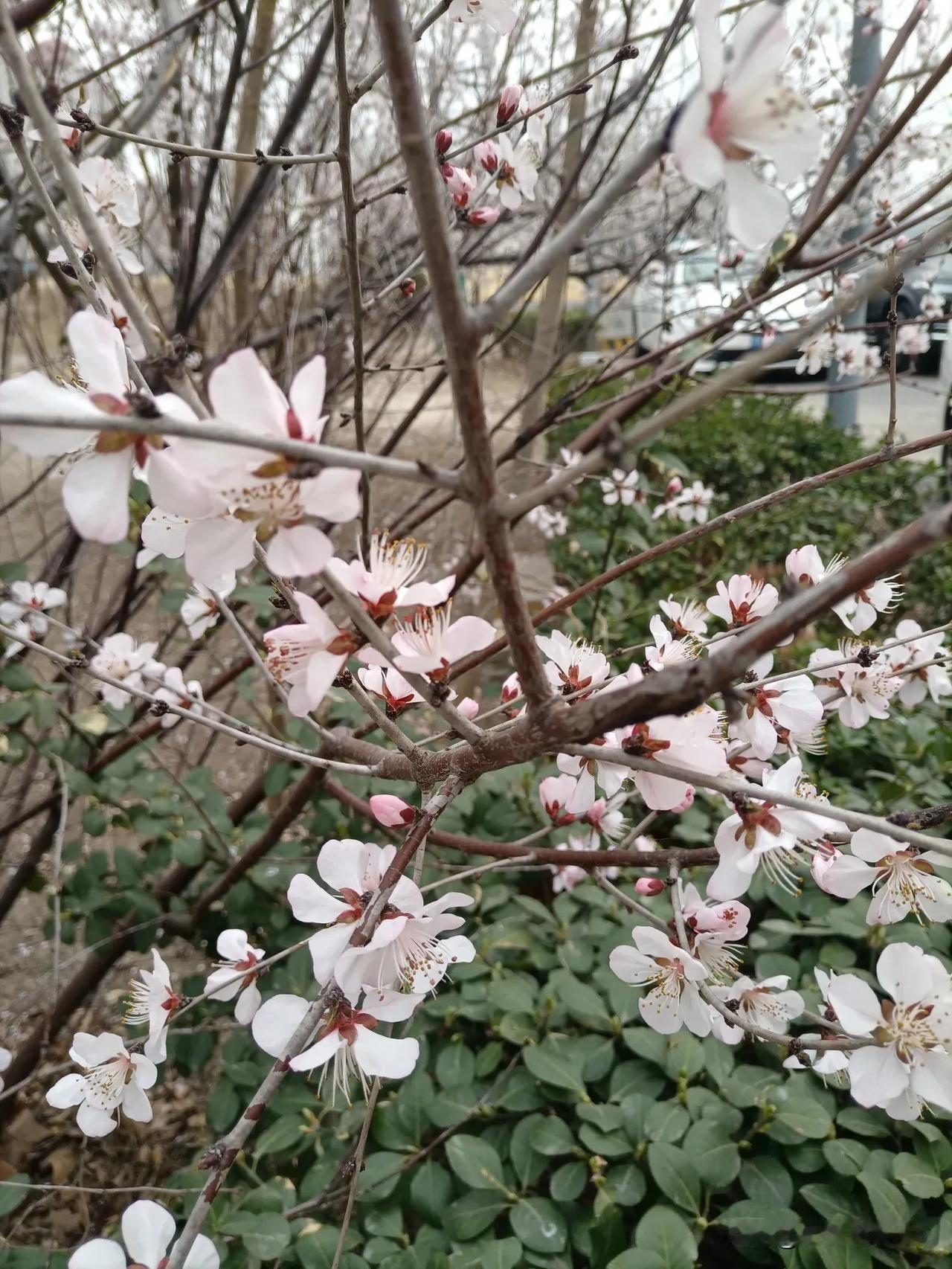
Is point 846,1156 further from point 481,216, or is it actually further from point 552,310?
point 552,310

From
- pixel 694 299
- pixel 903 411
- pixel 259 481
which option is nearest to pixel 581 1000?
pixel 259 481

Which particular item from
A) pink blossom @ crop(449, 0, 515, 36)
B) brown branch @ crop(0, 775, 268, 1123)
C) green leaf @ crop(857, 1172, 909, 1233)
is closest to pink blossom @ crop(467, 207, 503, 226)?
pink blossom @ crop(449, 0, 515, 36)

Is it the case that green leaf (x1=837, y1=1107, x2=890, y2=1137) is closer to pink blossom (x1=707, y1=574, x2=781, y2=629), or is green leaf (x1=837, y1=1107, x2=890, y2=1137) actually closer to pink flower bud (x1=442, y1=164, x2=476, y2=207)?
pink blossom (x1=707, y1=574, x2=781, y2=629)

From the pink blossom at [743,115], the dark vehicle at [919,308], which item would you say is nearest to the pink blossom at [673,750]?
the pink blossom at [743,115]

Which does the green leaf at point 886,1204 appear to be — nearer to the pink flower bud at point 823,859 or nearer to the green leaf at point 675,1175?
the green leaf at point 675,1175

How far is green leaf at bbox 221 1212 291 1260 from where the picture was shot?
3.61 ft

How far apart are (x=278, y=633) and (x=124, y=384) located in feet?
0.66

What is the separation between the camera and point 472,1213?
1.22 metres

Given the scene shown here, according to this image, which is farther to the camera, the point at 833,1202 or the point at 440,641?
the point at 833,1202

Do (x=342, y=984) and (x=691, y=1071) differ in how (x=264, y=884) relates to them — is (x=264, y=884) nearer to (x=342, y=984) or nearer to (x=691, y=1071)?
(x=691, y=1071)

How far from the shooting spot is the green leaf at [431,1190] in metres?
1.25

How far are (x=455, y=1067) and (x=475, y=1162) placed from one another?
17 cm

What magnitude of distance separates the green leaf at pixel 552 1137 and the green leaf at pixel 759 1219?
23 cm

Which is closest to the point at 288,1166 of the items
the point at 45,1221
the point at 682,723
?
the point at 45,1221
